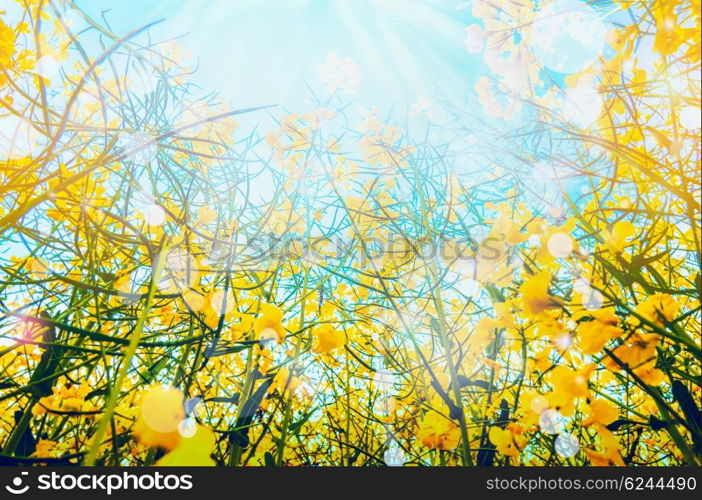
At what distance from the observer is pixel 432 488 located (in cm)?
56

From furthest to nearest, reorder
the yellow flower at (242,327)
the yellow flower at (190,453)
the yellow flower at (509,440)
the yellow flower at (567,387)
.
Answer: the yellow flower at (242,327) → the yellow flower at (509,440) → the yellow flower at (567,387) → the yellow flower at (190,453)

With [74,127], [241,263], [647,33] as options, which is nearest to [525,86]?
[647,33]

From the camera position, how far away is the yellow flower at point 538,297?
46 cm

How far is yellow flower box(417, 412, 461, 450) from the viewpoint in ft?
2.53

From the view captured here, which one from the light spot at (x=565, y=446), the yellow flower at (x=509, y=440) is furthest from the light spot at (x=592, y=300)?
the light spot at (x=565, y=446)

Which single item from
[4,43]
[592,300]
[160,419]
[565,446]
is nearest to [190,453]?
[160,419]

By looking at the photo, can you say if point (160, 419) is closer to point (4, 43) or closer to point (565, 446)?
point (4, 43)

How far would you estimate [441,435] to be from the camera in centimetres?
78

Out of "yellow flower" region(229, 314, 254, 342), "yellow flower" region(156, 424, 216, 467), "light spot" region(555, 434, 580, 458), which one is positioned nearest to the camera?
"yellow flower" region(156, 424, 216, 467)

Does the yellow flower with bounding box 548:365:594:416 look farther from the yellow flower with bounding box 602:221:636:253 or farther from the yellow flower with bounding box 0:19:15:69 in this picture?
the yellow flower with bounding box 0:19:15:69

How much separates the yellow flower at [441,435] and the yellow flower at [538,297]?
400 millimetres

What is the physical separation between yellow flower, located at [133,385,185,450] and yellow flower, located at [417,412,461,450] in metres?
0.53

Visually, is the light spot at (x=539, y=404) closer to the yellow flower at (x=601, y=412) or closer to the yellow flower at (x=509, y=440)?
the yellow flower at (x=601, y=412)

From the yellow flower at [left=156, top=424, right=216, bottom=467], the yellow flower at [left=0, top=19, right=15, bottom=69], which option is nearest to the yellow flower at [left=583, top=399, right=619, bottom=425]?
the yellow flower at [left=156, top=424, right=216, bottom=467]
